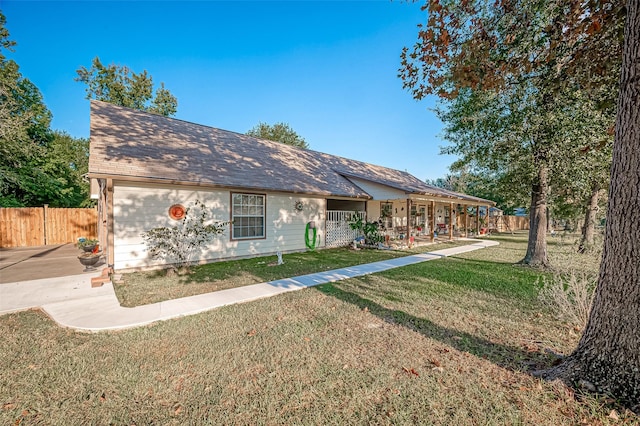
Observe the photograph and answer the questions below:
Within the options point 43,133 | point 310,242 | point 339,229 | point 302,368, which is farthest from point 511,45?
point 43,133

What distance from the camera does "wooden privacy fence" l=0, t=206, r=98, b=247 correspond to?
13.2 m

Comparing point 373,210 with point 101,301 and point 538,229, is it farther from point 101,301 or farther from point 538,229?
point 101,301

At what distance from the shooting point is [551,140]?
796cm

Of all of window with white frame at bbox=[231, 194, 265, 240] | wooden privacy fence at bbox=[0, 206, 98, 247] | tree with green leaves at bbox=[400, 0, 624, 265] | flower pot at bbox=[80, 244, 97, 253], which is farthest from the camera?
wooden privacy fence at bbox=[0, 206, 98, 247]

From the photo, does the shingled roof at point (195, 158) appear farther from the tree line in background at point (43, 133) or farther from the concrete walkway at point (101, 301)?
the tree line in background at point (43, 133)

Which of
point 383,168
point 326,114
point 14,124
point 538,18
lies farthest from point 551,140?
point 14,124

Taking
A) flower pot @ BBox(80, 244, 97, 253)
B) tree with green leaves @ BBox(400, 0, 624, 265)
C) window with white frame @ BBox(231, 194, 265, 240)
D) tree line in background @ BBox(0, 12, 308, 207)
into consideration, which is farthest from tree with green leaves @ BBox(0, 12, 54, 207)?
tree with green leaves @ BBox(400, 0, 624, 265)

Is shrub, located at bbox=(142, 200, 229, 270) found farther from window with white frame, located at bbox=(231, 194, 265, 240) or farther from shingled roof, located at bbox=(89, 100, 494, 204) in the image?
shingled roof, located at bbox=(89, 100, 494, 204)

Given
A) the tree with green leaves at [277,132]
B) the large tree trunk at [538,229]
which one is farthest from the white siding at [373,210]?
the tree with green leaves at [277,132]

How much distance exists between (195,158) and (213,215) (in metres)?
2.38

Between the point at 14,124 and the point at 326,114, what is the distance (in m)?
16.2

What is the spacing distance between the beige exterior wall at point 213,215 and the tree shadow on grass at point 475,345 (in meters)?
6.26

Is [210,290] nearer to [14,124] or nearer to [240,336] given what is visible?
[240,336]

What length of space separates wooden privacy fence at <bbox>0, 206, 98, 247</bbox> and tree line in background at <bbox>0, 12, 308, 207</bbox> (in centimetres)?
391
